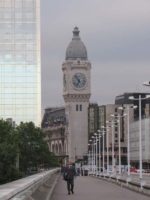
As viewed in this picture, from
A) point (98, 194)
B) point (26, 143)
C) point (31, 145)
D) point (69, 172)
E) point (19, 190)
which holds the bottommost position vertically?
point (98, 194)

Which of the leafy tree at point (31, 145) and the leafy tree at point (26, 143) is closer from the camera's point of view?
the leafy tree at point (26, 143)

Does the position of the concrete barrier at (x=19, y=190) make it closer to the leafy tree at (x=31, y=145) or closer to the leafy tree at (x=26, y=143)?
the leafy tree at (x=26, y=143)

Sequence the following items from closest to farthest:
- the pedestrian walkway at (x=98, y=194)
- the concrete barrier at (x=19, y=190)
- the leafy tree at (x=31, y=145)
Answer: the concrete barrier at (x=19, y=190) → the pedestrian walkway at (x=98, y=194) → the leafy tree at (x=31, y=145)

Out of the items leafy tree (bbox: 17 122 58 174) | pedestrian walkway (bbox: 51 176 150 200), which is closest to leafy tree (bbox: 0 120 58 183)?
leafy tree (bbox: 17 122 58 174)

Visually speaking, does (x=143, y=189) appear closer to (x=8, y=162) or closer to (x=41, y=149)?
(x=8, y=162)

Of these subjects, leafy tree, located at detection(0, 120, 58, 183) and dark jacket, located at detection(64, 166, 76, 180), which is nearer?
dark jacket, located at detection(64, 166, 76, 180)

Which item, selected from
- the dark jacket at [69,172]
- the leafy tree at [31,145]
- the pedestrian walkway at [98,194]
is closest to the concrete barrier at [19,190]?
the pedestrian walkway at [98,194]

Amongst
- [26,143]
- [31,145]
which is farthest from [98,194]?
[31,145]

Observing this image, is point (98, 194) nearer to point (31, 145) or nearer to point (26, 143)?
point (26, 143)

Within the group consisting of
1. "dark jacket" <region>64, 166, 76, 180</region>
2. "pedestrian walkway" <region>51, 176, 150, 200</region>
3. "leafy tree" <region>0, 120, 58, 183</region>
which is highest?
"leafy tree" <region>0, 120, 58, 183</region>

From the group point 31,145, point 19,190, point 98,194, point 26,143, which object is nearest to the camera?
point 19,190

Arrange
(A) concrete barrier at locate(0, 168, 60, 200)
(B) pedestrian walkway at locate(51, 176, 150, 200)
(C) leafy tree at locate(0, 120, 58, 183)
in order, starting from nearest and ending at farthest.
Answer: (A) concrete barrier at locate(0, 168, 60, 200)
(B) pedestrian walkway at locate(51, 176, 150, 200)
(C) leafy tree at locate(0, 120, 58, 183)

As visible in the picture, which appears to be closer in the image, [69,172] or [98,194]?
[69,172]

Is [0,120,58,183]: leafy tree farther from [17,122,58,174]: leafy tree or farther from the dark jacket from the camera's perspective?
the dark jacket
